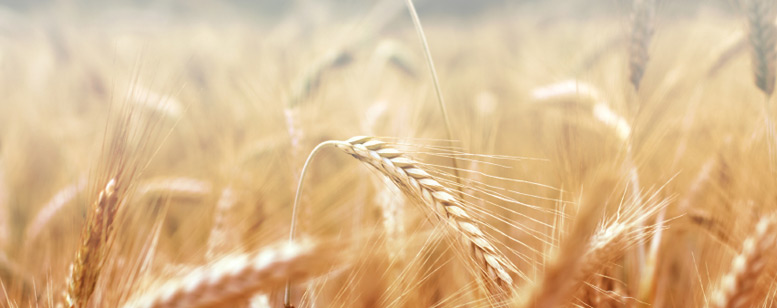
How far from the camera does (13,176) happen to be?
1.42 m

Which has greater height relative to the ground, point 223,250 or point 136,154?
point 136,154

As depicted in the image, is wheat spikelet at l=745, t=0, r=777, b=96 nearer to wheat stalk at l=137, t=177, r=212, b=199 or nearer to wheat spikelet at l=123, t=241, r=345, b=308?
wheat spikelet at l=123, t=241, r=345, b=308

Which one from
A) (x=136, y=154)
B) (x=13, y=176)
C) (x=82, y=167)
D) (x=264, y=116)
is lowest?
(x=13, y=176)

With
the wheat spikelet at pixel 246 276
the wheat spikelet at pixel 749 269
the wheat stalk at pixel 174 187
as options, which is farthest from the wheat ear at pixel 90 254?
the wheat spikelet at pixel 749 269

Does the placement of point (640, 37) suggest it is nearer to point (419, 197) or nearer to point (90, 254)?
point (419, 197)

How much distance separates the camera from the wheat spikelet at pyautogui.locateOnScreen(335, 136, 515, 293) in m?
0.49

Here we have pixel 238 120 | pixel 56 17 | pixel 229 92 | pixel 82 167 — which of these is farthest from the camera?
pixel 56 17

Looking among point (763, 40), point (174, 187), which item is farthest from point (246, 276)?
point (763, 40)

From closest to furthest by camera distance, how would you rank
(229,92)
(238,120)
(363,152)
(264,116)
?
(363,152) → (264,116) → (238,120) → (229,92)

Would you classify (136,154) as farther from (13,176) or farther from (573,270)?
(13,176)

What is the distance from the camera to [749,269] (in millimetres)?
400

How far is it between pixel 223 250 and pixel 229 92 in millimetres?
1834

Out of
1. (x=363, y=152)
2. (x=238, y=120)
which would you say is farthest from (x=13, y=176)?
(x=363, y=152)

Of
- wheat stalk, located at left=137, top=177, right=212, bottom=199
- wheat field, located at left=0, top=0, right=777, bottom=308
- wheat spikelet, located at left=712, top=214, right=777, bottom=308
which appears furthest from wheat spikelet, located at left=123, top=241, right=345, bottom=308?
wheat stalk, located at left=137, top=177, right=212, bottom=199
